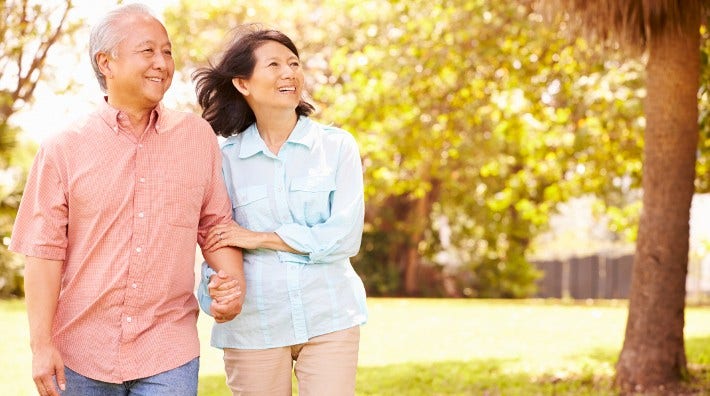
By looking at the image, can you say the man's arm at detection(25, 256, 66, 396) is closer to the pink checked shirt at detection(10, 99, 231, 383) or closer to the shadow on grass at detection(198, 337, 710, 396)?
the pink checked shirt at detection(10, 99, 231, 383)

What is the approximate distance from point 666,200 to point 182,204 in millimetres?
5438

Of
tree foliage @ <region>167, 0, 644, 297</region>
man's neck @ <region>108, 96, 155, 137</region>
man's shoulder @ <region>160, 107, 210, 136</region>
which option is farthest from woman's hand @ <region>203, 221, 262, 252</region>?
tree foliage @ <region>167, 0, 644, 297</region>

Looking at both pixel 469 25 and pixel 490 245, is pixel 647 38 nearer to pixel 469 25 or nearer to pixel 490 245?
pixel 469 25

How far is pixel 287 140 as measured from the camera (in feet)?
13.8

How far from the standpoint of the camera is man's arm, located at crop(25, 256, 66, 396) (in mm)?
3463

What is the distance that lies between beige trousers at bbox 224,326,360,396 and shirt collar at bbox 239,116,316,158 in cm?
77

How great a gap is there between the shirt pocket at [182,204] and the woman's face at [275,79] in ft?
1.89

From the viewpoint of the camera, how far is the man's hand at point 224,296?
12.4 ft

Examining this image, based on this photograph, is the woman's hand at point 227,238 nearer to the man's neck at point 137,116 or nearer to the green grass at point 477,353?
the man's neck at point 137,116

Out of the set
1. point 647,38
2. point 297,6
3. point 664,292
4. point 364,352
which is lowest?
point 364,352

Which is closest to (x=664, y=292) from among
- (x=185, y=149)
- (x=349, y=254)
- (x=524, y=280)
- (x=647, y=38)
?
(x=647, y=38)

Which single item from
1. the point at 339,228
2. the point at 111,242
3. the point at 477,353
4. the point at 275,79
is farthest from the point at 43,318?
the point at 477,353

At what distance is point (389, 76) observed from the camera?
12.5m

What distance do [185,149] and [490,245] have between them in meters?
24.3
